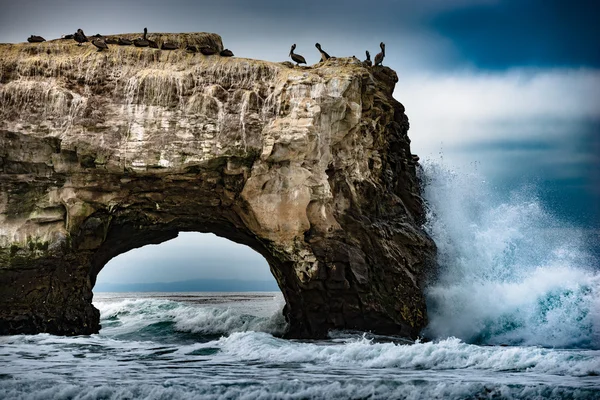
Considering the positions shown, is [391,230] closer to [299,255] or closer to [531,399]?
[299,255]

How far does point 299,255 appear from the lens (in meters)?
21.5

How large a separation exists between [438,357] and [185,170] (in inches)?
350

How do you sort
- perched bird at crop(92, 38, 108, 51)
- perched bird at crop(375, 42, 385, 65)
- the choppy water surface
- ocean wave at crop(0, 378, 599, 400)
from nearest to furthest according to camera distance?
ocean wave at crop(0, 378, 599, 400)
the choppy water surface
perched bird at crop(92, 38, 108, 51)
perched bird at crop(375, 42, 385, 65)

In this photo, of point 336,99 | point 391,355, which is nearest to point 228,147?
point 336,99

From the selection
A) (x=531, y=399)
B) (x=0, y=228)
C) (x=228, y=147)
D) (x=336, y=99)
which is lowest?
(x=531, y=399)

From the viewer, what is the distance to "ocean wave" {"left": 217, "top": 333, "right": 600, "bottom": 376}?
15.5 meters

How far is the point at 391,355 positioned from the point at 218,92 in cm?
934

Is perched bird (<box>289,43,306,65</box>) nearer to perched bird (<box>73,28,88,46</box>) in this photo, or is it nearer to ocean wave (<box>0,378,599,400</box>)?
perched bird (<box>73,28,88,46</box>)

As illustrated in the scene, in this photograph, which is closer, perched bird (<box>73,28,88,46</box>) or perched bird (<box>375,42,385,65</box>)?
perched bird (<box>73,28,88,46</box>)

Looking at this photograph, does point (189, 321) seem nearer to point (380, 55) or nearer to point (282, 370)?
point (380, 55)

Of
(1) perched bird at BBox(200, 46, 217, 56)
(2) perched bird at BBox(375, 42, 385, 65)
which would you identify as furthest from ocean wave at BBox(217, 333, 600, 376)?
(2) perched bird at BBox(375, 42, 385, 65)

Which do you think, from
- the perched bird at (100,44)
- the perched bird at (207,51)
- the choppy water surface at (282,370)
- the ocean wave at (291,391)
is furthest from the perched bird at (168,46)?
the ocean wave at (291,391)

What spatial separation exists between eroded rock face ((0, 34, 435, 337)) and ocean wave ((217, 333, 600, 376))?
4271 mm

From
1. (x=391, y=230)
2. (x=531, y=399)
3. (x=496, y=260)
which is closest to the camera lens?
(x=531, y=399)
